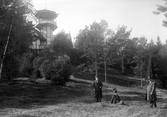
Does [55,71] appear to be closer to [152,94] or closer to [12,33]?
[12,33]

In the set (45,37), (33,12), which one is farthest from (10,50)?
(45,37)

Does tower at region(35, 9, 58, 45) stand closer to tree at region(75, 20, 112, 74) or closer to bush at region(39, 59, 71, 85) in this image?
tree at region(75, 20, 112, 74)

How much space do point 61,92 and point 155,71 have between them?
19897 mm

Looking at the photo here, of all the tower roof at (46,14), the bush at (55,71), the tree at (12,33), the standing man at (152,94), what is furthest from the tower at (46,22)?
the standing man at (152,94)

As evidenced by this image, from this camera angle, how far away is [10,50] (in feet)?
57.4

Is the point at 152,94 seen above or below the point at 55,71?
below

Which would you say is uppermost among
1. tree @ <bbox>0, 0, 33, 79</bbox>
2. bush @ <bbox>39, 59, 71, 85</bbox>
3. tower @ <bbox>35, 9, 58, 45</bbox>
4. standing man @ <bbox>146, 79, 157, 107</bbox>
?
tower @ <bbox>35, 9, 58, 45</bbox>

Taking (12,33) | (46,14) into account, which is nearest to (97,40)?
(12,33)

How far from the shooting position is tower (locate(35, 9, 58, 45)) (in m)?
39.6

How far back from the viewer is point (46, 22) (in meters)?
39.5

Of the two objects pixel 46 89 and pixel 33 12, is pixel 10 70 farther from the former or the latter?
pixel 33 12

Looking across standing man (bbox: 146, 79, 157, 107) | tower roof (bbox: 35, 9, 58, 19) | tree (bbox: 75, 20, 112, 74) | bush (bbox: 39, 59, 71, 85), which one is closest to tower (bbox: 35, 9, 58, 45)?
tower roof (bbox: 35, 9, 58, 19)

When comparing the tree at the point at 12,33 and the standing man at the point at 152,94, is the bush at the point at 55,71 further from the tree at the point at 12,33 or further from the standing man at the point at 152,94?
the standing man at the point at 152,94

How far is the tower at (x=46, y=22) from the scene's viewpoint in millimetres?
39594
